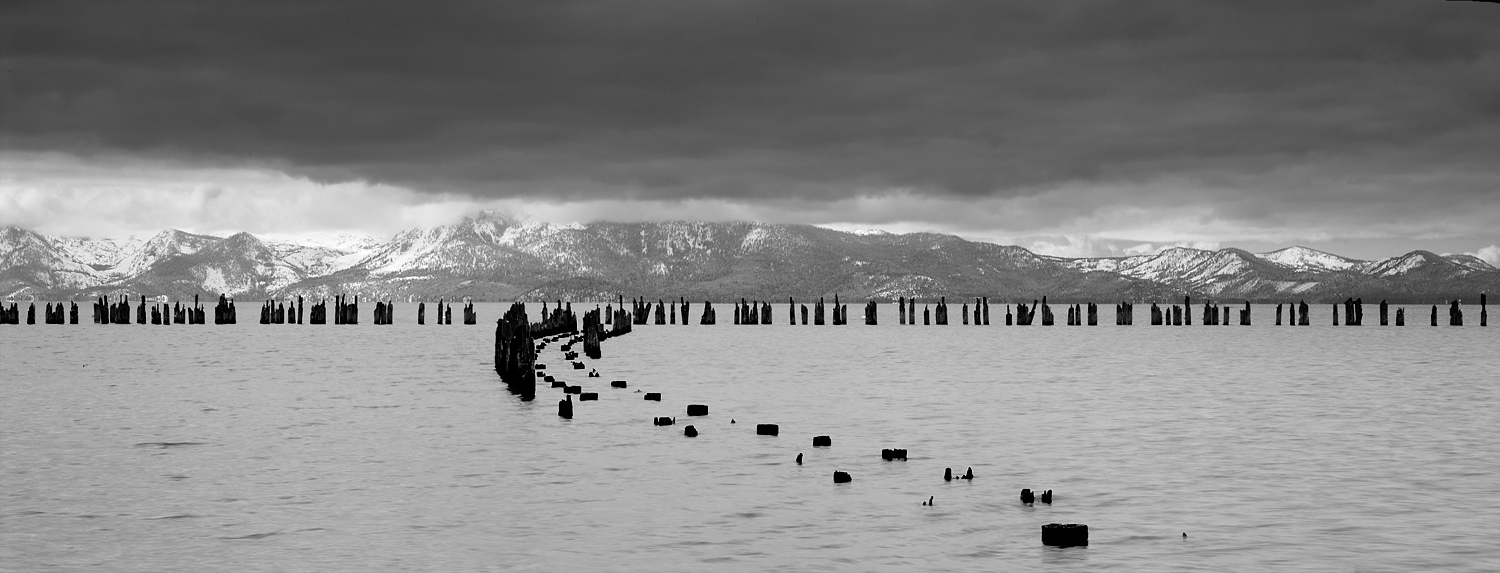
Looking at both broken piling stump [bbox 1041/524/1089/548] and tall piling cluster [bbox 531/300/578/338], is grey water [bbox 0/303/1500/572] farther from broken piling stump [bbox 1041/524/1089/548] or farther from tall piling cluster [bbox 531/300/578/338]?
tall piling cluster [bbox 531/300/578/338]

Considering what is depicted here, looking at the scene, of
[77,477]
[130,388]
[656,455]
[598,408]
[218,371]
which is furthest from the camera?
[218,371]

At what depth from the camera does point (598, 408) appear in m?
36.1

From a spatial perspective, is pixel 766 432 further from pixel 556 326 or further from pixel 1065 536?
pixel 556 326

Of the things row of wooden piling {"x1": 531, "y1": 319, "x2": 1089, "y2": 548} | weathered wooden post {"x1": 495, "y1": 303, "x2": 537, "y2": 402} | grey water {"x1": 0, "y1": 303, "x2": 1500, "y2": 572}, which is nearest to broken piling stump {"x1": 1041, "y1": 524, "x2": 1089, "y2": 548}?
row of wooden piling {"x1": 531, "y1": 319, "x2": 1089, "y2": 548}

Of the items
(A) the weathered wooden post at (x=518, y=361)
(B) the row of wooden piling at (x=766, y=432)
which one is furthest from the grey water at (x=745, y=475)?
(A) the weathered wooden post at (x=518, y=361)

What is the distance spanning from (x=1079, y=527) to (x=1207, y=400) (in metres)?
25.9

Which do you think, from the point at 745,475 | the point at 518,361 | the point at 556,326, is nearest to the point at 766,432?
the point at 745,475

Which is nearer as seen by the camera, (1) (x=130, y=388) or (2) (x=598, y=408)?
(2) (x=598, y=408)

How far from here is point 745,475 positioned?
75.0 feet

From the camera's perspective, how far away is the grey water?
640 inches

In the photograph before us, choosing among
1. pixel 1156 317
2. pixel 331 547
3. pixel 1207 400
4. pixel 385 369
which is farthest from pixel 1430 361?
pixel 1156 317

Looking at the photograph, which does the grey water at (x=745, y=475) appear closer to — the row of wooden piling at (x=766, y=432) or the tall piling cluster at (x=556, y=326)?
the row of wooden piling at (x=766, y=432)

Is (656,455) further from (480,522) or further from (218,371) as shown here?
(218,371)

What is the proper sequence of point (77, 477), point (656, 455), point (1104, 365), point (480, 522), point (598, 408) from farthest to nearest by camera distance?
point (1104, 365)
point (598, 408)
point (656, 455)
point (77, 477)
point (480, 522)
